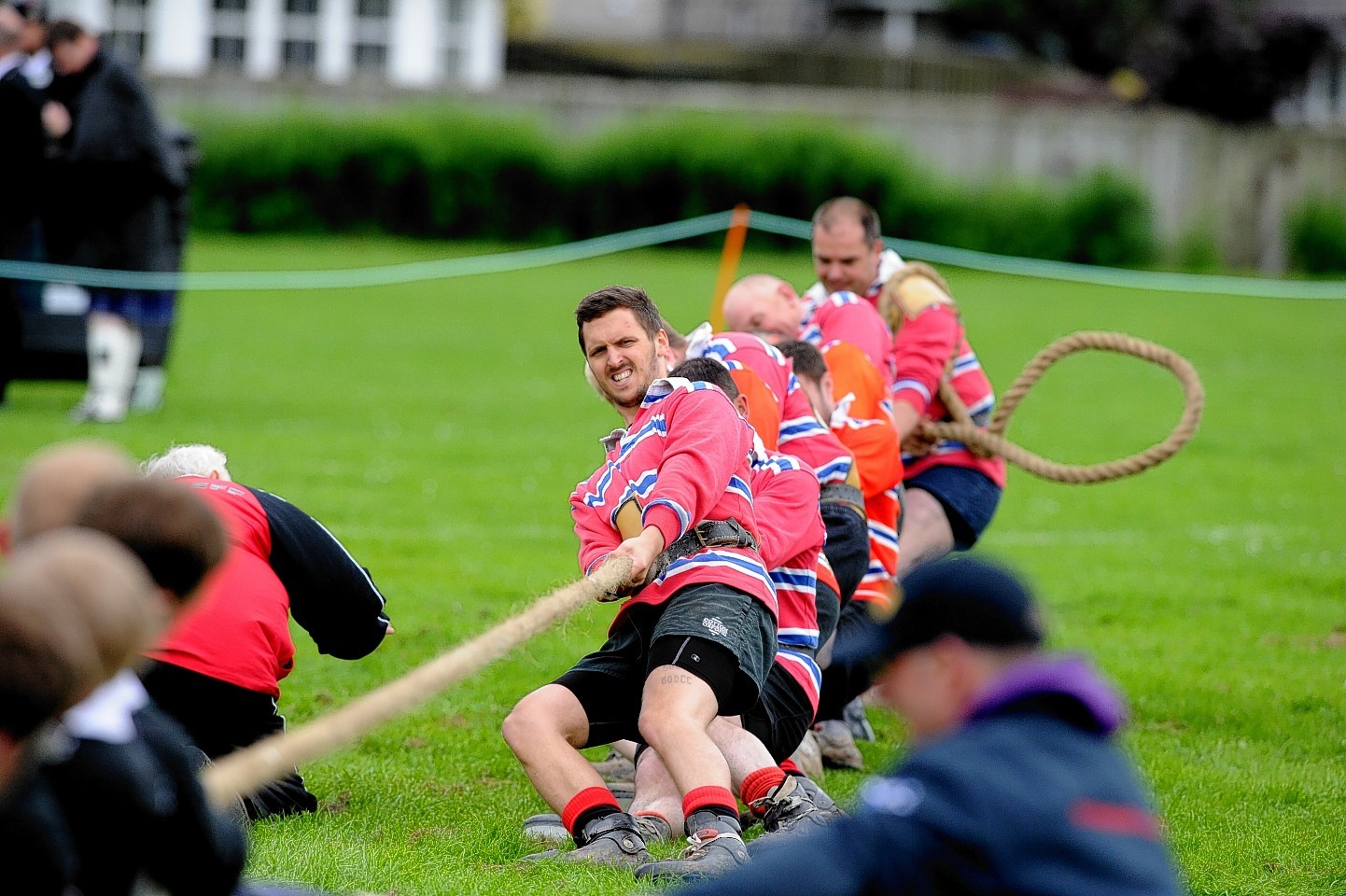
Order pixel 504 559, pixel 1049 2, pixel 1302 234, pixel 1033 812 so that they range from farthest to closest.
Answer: pixel 1049 2 → pixel 1302 234 → pixel 504 559 → pixel 1033 812

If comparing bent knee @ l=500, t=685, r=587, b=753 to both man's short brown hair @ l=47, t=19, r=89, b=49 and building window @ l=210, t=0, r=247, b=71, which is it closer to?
man's short brown hair @ l=47, t=19, r=89, b=49

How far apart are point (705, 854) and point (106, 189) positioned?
30.1 ft

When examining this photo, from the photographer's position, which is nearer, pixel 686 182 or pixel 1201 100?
pixel 686 182

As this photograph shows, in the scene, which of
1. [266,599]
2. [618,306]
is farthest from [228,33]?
[266,599]

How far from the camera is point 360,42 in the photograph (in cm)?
3588

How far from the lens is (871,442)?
630cm

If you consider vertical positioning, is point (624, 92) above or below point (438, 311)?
above

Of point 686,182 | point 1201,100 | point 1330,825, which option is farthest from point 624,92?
point 1330,825

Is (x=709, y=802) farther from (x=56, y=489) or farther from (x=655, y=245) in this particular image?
(x=655, y=245)

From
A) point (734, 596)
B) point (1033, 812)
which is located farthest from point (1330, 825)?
point (1033, 812)

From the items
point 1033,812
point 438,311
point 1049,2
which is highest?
point 1049,2

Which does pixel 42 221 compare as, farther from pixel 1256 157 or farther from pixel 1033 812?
pixel 1256 157

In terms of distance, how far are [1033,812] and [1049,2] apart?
46018 mm

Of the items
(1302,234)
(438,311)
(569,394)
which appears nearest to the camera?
(569,394)
